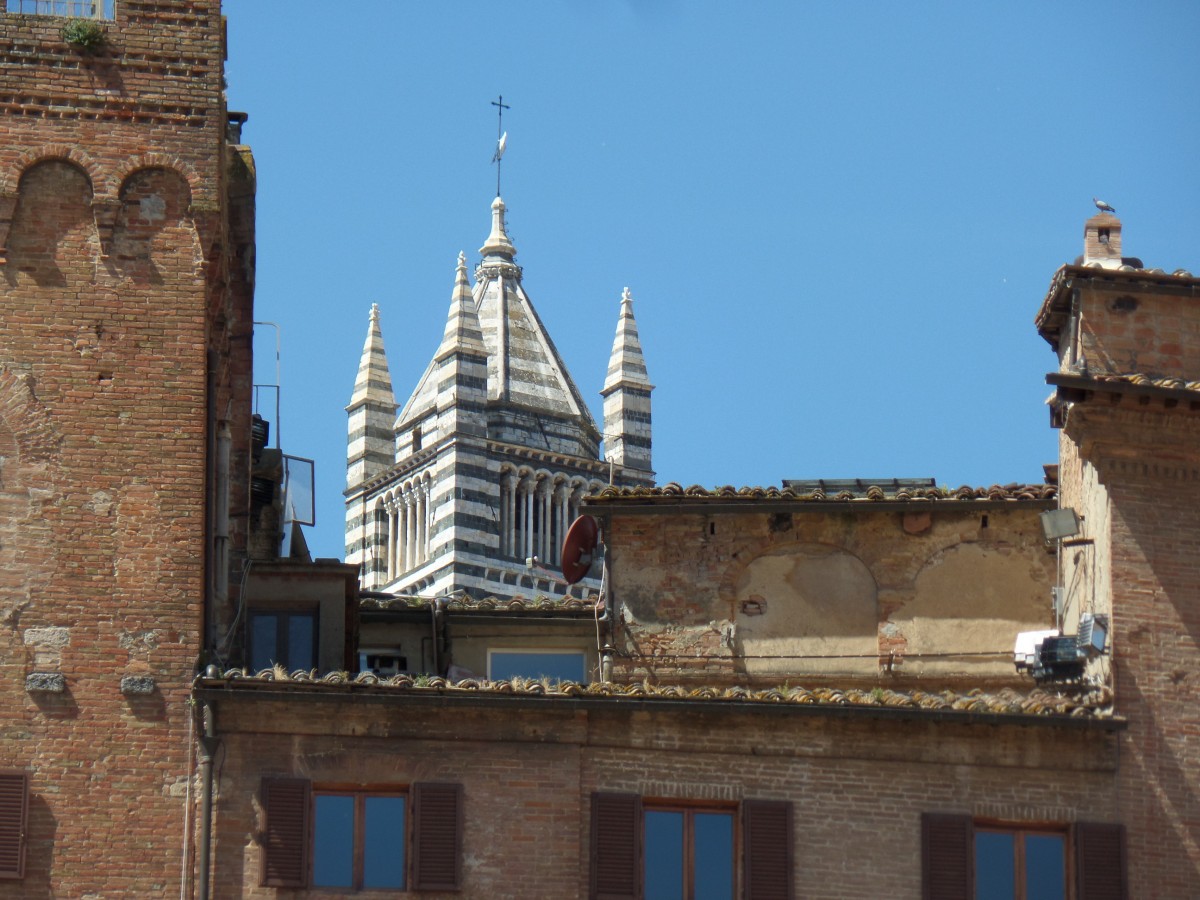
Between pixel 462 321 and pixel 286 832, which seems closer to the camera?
pixel 286 832

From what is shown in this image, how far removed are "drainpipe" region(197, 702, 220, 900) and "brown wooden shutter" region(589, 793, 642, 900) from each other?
328 centimetres

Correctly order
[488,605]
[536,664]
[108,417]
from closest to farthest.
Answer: [108,417], [536,664], [488,605]

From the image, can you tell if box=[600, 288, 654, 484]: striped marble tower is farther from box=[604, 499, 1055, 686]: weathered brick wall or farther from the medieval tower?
box=[604, 499, 1055, 686]: weathered brick wall

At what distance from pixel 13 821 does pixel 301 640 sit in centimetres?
503

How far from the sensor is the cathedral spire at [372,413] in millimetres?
119062

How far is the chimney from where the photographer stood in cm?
2906

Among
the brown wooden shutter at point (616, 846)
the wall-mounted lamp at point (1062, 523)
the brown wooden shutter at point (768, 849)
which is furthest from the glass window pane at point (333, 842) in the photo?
the wall-mounted lamp at point (1062, 523)

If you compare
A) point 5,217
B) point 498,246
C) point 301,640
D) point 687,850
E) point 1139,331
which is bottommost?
point 687,850

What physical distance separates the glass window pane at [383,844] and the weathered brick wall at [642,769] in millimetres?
195

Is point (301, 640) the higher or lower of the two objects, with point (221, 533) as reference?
lower

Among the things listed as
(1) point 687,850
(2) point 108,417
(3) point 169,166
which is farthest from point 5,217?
(1) point 687,850

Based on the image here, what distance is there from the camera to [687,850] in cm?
2614

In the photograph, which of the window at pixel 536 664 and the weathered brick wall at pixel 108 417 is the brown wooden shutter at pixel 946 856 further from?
the weathered brick wall at pixel 108 417

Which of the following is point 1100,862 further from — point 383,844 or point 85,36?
point 85,36
